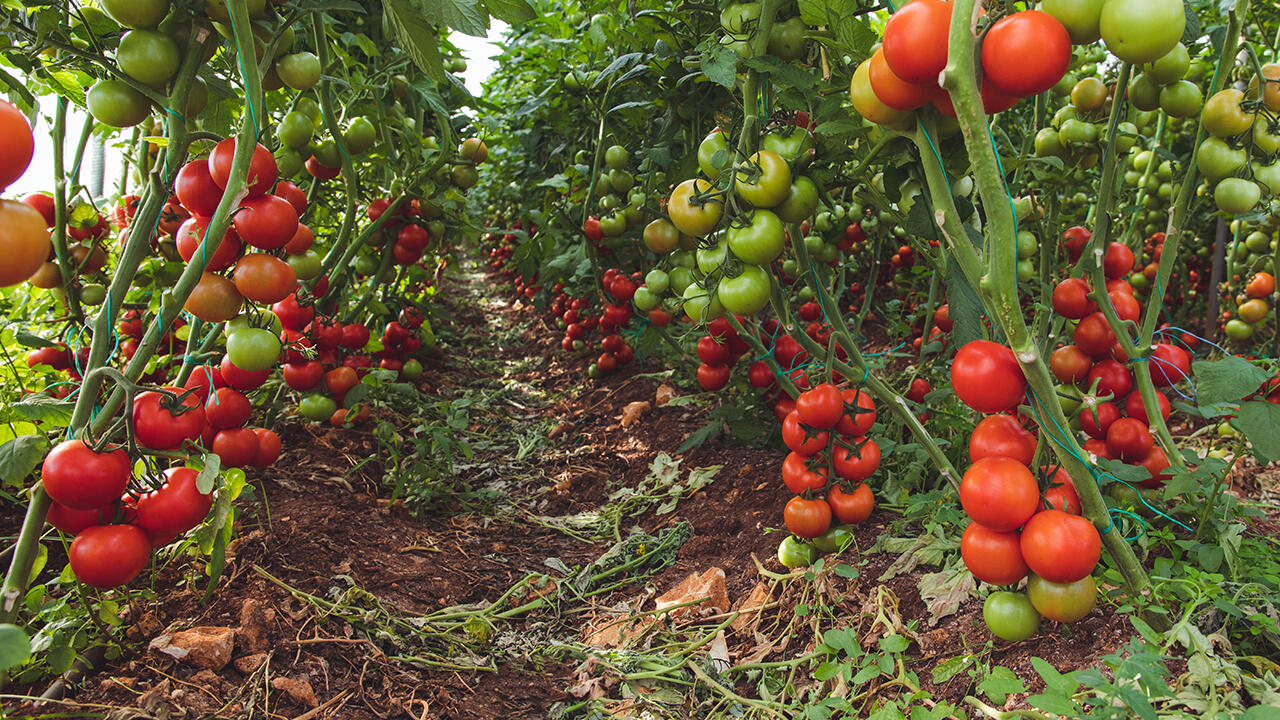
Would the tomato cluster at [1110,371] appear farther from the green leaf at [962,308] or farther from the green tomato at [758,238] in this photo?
the green tomato at [758,238]

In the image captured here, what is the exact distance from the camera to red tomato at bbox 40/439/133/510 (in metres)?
1.09

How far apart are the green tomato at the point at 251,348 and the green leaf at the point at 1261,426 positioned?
1.85 meters

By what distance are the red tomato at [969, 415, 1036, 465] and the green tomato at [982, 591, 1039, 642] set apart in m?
0.24

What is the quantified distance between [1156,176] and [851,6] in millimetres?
1930

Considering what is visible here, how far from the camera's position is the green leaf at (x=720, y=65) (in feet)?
5.22

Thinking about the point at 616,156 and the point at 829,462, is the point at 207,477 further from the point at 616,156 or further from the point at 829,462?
the point at 616,156

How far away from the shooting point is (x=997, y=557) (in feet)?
3.89

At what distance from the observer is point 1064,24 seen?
0.99 meters

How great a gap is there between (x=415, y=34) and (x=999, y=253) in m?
1.16

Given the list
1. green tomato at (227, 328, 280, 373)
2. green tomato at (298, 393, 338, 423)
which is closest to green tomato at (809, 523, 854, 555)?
green tomato at (227, 328, 280, 373)

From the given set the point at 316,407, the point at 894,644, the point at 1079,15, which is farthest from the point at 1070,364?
the point at 316,407

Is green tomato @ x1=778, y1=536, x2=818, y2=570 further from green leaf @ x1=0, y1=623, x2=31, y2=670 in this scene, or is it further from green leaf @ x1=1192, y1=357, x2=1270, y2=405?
green leaf @ x1=0, y1=623, x2=31, y2=670

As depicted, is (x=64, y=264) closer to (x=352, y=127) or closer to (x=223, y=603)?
(x=352, y=127)

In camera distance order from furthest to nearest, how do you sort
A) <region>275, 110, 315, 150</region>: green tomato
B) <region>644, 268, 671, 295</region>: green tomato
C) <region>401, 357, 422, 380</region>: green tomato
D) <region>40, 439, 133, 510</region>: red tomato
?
<region>401, 357, 422, 380</region>: green tomato < <region>644, 268, 671, 295</region>: green tomato < <region>275, 110, 315, 150</region>: green tomato < <region>40, 439, 133, 510</region>: red tomato
